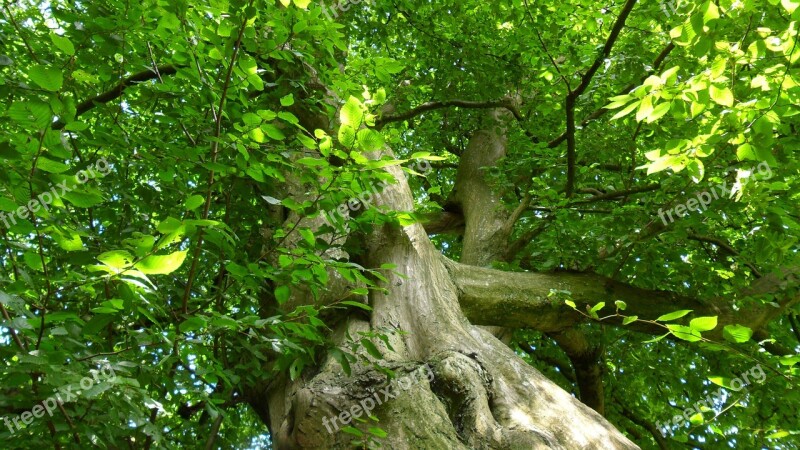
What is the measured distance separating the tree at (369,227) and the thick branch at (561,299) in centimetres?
2

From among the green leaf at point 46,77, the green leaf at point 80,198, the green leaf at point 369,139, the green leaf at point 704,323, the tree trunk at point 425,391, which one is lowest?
the green leaf at point 704,323

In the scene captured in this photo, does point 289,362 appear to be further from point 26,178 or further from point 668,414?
point 668,414

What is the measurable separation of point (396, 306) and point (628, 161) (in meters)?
4.02

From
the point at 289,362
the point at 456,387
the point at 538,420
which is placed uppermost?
the point at 289,362

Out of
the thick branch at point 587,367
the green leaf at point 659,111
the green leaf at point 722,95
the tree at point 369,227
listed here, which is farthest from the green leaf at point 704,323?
the thick branch at point 587,367

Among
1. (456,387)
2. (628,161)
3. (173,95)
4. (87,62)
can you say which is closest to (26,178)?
(87,62)

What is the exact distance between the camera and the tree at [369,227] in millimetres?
1912

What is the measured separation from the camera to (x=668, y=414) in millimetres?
7070

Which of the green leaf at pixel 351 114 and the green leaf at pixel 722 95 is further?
the green leaf at pixel 722 95

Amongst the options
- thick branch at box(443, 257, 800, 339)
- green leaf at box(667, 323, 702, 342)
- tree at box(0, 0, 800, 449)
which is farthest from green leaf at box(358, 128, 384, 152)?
thick branch at box(443, 257, 800, 339)

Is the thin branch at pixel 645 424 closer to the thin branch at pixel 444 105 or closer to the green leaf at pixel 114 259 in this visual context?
the thin branch at pixel 444 105

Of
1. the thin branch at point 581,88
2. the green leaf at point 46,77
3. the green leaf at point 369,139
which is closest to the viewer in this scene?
the green leaf at point 46,77

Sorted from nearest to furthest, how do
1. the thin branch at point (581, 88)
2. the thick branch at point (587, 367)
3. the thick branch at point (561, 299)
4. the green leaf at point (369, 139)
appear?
the green leaf at point (369, 139)
the thin branch at point (581, 88)
the thick branch at point (561, 299)
the thick branch at point (587, 367)

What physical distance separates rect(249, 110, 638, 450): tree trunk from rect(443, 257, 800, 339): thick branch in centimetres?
41
